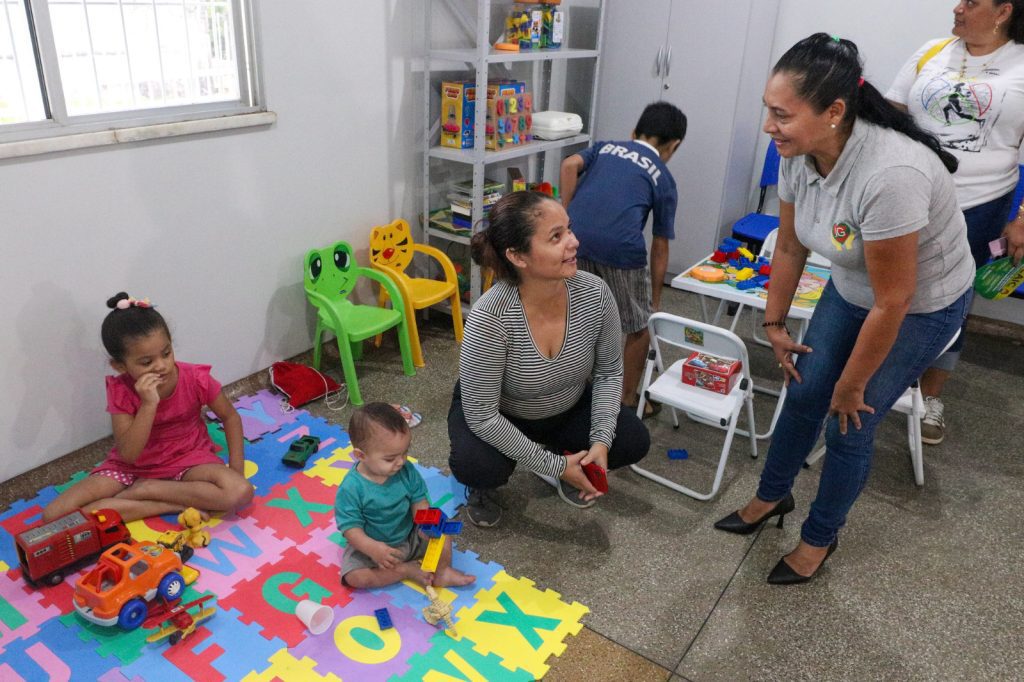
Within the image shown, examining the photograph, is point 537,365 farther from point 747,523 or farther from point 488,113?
point 488,113

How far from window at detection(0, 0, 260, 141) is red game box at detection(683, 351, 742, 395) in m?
1.94

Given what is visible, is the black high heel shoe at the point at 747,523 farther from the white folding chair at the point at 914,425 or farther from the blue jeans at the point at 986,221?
the blue jeans at the point at 986,221

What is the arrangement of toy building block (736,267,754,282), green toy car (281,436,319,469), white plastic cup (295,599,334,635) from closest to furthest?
white plastic cup (295,599,334,635), green toy car (281,436,319,469), toy building block (736,267,754,282)

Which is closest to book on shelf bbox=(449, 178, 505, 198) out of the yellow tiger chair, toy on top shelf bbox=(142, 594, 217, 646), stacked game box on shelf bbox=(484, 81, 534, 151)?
stacked game box on shelf bbox=(484, 81, 534, 151)

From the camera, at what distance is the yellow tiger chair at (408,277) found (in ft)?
11.0

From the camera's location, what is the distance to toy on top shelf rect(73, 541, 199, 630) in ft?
6.12

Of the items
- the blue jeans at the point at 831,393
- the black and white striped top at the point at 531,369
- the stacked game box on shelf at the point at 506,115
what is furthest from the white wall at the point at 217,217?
the blue jeans at the point at 831,393

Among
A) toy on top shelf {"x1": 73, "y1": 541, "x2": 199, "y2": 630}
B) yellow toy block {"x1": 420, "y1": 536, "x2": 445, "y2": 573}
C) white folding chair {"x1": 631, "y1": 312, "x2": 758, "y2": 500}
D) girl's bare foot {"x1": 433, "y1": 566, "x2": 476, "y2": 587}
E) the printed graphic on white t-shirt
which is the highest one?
the printed graphic on white t-shirt

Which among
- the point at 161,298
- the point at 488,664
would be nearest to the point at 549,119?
the point at 161,298

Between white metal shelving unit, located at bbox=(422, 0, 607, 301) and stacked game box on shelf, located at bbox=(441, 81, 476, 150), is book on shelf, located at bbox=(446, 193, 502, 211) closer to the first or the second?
white metal shelving unit, located at bbox=(422, 0, 607, 301)

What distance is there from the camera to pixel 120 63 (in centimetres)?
255

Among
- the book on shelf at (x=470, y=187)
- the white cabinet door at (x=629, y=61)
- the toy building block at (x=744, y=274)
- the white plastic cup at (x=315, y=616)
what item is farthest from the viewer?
the white cabinet door at (x=629, y=61)

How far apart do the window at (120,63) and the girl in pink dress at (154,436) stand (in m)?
0.68

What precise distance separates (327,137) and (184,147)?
66cm
